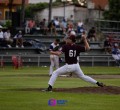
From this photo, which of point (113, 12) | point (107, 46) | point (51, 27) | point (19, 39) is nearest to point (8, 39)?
point (19, 39)

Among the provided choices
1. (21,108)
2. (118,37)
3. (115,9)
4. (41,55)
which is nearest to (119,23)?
(118,37)

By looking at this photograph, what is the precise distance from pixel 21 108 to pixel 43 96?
114 inches

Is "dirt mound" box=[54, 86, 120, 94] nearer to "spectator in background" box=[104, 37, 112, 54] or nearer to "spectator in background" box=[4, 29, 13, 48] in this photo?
"spectator in background" box=[4, 29, 13, 48]

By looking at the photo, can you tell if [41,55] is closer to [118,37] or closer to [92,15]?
[118,37]

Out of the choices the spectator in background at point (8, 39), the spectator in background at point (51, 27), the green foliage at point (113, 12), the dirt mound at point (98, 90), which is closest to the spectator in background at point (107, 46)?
the spectator in background at point (51, 27)

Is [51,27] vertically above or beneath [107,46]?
above

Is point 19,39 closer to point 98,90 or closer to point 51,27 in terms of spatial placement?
point 51,27

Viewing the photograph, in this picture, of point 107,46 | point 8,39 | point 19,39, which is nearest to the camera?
point 8,39

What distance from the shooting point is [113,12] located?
6044 centimetres

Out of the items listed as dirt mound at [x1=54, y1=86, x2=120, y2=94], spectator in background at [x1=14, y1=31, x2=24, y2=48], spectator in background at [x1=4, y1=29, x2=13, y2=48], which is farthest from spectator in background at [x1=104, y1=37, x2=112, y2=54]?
dirt mound at [x1=54, y1=86, x2=120, y2=94]

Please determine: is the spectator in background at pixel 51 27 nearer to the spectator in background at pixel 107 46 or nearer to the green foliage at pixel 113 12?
the spectator in background at pixel 107 46

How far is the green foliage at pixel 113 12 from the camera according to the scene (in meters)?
60.1

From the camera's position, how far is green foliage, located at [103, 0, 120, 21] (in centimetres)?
6006

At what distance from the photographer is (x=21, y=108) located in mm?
14500
